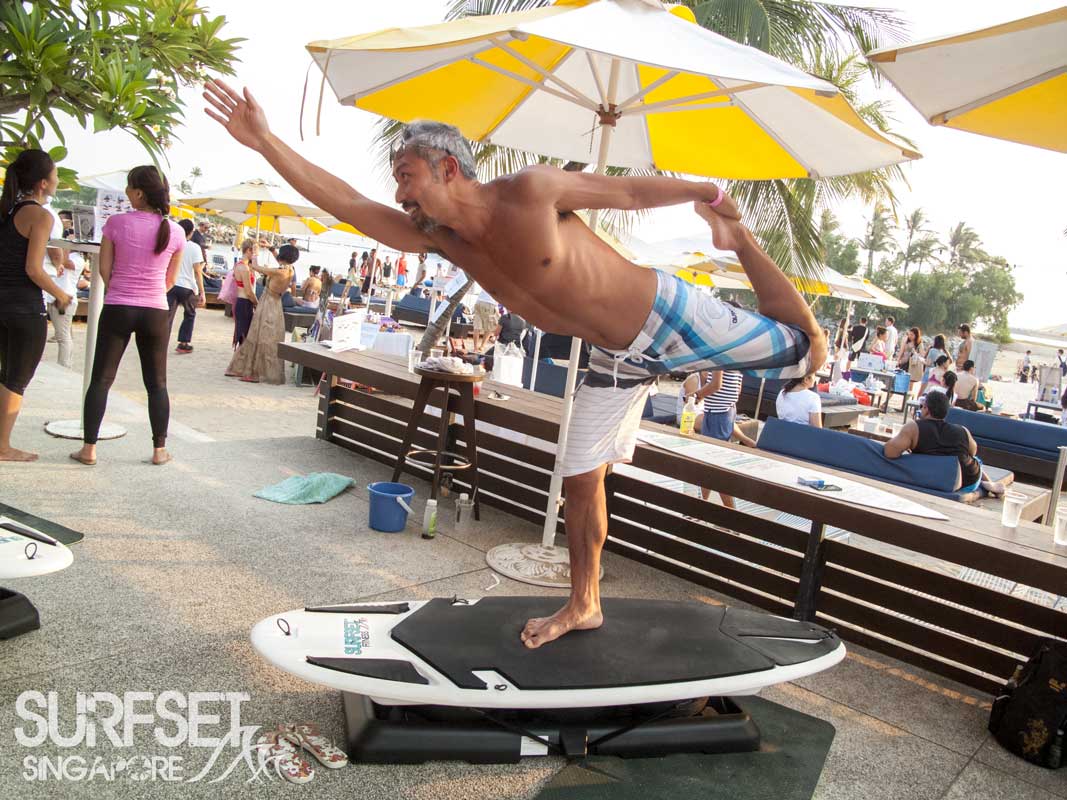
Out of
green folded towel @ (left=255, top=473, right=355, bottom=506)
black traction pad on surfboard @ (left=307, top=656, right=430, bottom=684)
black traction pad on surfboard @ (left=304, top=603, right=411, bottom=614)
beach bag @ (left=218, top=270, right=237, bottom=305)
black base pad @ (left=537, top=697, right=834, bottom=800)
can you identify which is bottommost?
black base pad @ (left=537, top=697, right=834, bottom=800)

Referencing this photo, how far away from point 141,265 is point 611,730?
4.10 meters

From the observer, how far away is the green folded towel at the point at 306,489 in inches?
195


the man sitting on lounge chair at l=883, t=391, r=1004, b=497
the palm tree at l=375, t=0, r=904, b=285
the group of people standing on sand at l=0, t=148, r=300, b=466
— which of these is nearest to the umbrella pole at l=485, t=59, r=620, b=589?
the group of people standing on sand at l=0, t=148, r=300, b=466

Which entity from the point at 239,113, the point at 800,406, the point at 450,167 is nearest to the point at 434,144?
the point at 450,167

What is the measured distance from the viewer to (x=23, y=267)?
4.54m

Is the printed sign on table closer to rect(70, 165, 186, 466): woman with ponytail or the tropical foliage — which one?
rect(70, 165, 186, 466): woman with ponytail

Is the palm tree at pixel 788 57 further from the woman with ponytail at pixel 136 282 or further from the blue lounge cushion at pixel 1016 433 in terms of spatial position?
the woman with ponytail at pixel 136 282

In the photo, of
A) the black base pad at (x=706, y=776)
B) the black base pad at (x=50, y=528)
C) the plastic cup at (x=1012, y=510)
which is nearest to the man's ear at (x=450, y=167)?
the black base pad at (x=706, y=776)

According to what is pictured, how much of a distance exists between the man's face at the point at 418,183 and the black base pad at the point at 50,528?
8.60 feet

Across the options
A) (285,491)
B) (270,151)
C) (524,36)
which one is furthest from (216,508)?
(524,36)

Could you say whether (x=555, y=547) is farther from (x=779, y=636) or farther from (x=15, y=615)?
(x=15, y=615)

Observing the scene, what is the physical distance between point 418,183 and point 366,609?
5.11ft

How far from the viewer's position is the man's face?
2.47 m
